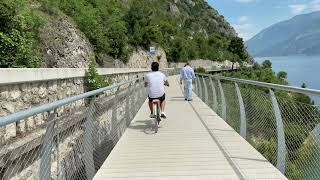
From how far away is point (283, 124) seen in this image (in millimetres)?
6871

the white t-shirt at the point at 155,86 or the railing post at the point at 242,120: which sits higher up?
the white t-shirt at the point at 155,86

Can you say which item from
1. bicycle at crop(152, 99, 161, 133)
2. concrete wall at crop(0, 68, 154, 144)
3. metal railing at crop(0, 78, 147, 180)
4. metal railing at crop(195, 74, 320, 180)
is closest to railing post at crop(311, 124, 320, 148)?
metal railing at crop(195, 74, 320, 180)

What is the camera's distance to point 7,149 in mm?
6035

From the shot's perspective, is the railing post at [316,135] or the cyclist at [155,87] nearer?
the railing post at [316,135]

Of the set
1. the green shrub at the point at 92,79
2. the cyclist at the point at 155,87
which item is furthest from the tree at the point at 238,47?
the cyclist at the point at 155,87

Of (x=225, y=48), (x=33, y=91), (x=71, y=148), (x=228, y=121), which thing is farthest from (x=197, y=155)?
(x=225, y=48)

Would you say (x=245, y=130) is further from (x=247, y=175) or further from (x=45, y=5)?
(x=45, y=5)

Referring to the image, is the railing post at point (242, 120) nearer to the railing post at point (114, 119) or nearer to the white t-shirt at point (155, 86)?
the white t-shirt at point (155, 86)

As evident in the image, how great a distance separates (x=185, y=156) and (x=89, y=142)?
77.5 inches

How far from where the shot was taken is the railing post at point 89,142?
655cm

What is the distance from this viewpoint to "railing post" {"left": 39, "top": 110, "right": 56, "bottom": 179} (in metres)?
4.44

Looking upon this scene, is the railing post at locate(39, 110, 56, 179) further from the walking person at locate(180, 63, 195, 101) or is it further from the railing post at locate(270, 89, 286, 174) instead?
the walking person at locate(180, 63, 195, 101)

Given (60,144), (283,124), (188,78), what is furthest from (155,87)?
(188,78)

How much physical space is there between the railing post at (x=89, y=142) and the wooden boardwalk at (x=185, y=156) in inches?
5.7
